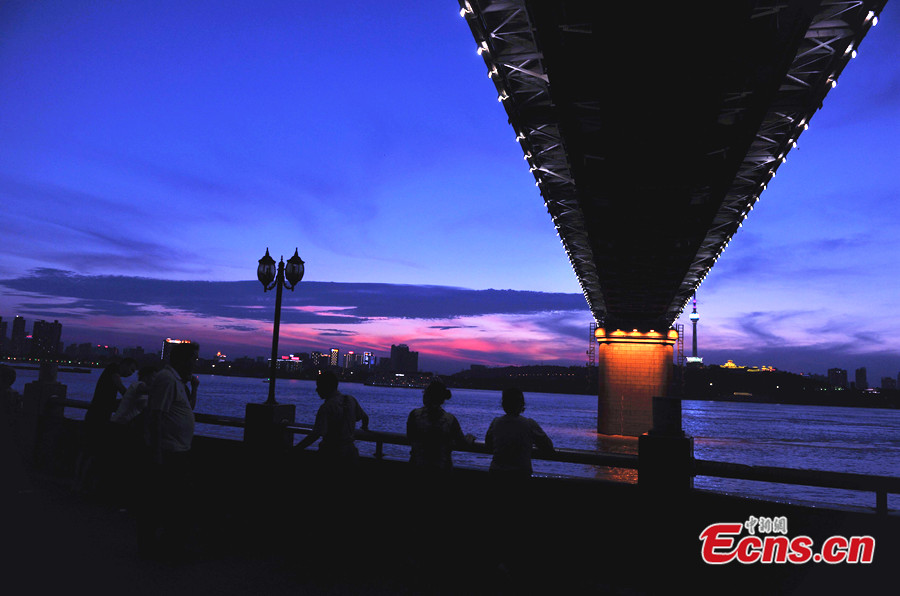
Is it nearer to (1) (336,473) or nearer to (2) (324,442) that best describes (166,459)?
(2) (324,442)

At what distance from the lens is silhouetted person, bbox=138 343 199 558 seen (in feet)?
18.9

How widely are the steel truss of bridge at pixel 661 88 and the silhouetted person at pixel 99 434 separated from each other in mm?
7581

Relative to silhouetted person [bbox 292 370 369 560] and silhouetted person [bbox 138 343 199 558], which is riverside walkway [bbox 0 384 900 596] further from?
silhouetted person [bbox 138 343 199 558]

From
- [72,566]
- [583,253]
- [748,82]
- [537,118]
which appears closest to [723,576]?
[72,566]

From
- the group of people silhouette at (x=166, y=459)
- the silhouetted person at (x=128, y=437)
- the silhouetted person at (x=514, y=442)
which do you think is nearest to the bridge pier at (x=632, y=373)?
the silhouetted person at (x=128, y=437)

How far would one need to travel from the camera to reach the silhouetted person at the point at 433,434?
6.00 meters

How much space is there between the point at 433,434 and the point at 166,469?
8.16ft

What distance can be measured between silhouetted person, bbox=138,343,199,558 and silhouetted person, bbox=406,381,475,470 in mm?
2140

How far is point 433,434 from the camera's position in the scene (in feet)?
19.9

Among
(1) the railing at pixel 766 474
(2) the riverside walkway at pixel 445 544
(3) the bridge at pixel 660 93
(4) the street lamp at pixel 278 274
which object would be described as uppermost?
(3) the bridge at pixel 660 93

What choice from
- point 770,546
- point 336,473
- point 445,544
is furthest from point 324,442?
point 770,546

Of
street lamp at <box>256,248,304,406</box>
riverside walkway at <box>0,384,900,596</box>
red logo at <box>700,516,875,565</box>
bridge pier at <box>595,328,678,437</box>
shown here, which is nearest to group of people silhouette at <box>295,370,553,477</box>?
riverside walkway at <box>0,384,900,596</box>

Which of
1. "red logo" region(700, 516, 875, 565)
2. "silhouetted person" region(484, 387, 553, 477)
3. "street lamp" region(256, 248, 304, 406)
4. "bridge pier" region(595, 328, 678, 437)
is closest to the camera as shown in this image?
"red logo" region(700, 516, 875, 565)

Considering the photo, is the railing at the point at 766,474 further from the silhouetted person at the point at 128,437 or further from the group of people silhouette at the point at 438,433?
the silhouetted person at the point at 128,437
